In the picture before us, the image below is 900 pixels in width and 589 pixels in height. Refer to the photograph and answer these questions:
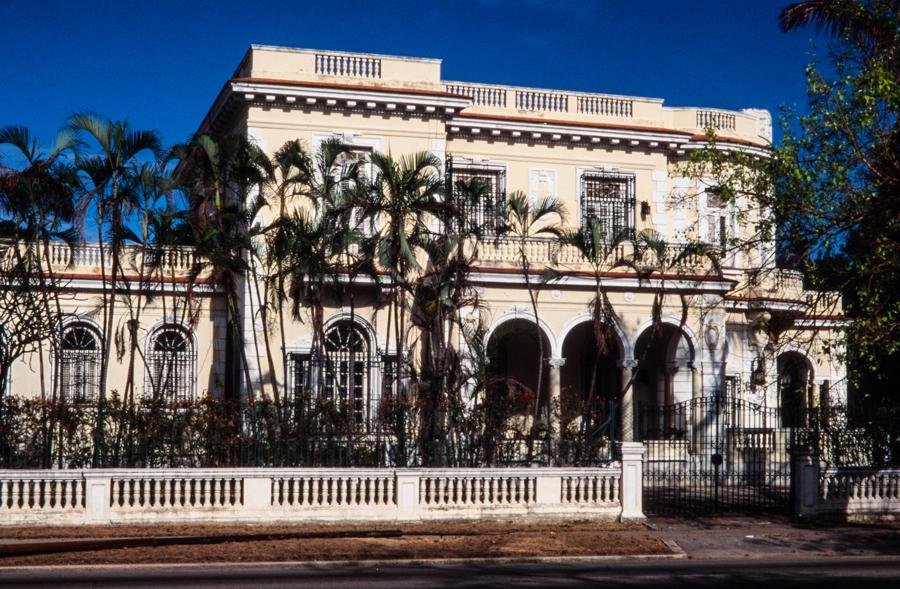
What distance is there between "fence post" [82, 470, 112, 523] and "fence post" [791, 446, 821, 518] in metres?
11.1

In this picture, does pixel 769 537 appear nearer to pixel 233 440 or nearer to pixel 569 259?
pixel 233 440

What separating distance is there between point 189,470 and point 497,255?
35.3ft

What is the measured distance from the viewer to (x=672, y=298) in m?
26.9

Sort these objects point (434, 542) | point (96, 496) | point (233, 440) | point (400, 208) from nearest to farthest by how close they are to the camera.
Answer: point (434, 542)
point (96, 496)
point (233, 440)
point (400, 208)

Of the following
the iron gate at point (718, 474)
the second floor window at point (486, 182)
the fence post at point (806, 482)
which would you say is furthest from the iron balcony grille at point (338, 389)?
the fence post at point (806, 482)

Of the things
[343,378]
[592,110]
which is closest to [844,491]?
[343,378]

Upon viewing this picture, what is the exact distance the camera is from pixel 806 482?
18922mm

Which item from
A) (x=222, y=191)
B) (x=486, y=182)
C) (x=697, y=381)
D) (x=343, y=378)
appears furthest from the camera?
(x=486, y=182)

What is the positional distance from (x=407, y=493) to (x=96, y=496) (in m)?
4.64

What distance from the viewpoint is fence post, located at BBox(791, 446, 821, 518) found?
1891cm

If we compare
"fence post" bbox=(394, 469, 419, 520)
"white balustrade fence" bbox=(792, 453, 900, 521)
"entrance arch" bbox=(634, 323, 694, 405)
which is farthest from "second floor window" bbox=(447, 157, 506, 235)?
"white balustrade fence" bbox=(792, 453, 900, 521)

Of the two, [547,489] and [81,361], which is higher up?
[81,361]

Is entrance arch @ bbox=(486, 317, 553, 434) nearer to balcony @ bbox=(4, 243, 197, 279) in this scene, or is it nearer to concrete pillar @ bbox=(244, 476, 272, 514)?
balcony @ bbox=(4, 243, 197, 279)

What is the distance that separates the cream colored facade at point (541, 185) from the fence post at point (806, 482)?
16.9 ft
